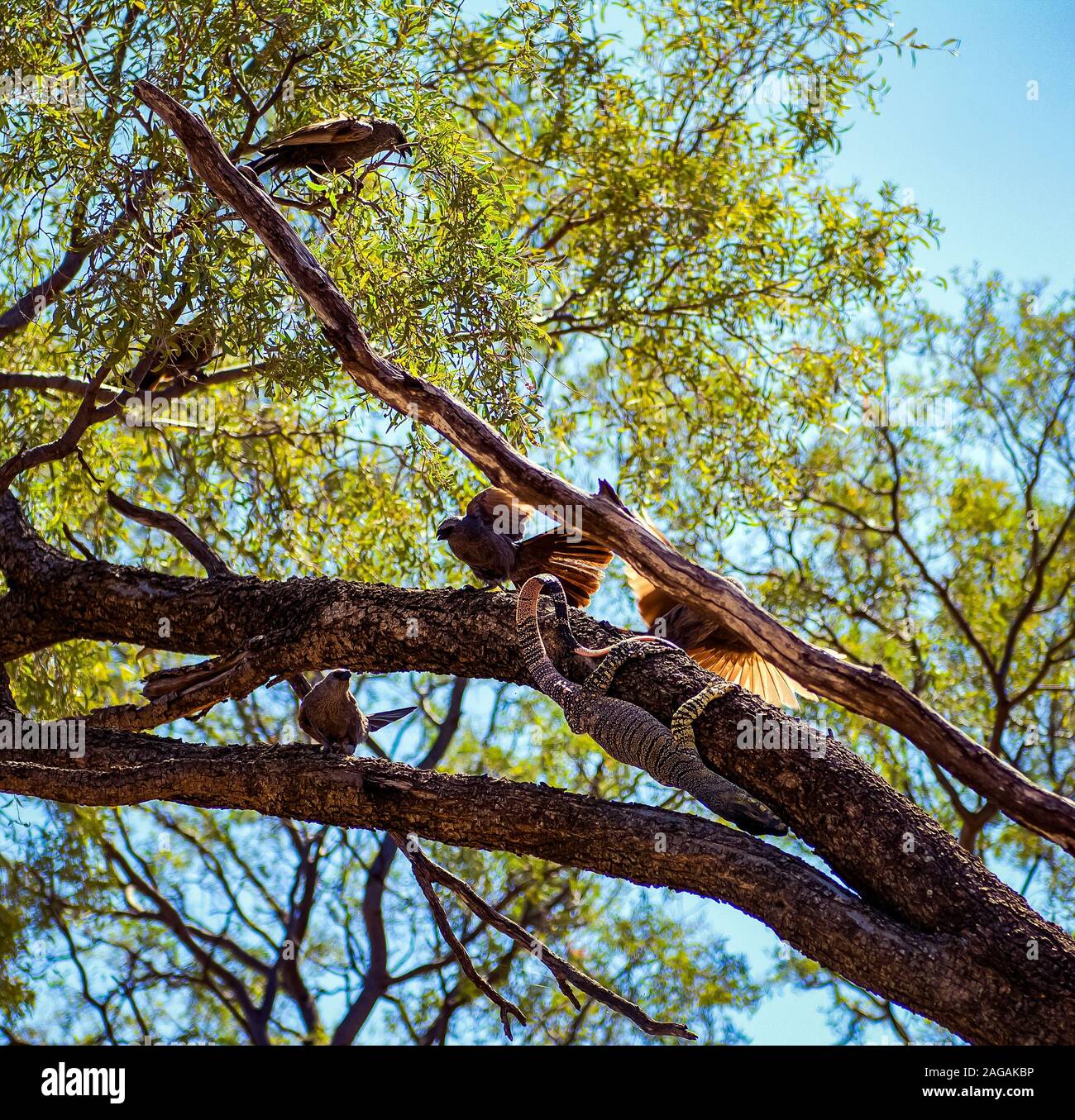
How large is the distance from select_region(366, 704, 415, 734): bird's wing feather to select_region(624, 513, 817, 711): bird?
29.7 inches

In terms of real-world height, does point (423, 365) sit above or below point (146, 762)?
above

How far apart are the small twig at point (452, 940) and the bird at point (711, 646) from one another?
2.90 ft

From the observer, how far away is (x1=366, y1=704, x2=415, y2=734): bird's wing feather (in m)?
3.33

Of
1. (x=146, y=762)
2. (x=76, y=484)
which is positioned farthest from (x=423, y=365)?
(x=76, y=484)

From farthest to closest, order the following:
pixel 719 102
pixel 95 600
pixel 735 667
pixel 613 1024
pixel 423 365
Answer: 1. pixel 613 1024
2. pixel 719 102
3. pixel 423 365
4. pixel 95 600
5. pixel 735 667

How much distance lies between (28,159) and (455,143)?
4.57 feet

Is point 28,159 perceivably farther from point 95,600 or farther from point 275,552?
point 275,552

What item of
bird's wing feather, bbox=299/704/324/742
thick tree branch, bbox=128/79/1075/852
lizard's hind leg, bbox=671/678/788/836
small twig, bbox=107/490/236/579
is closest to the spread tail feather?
lizard's hind leg, bbox=671/678/788/836

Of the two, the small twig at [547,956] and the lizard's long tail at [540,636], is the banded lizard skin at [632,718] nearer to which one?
the lizard's long tail at [540,636]

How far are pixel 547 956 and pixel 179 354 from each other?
228 cm

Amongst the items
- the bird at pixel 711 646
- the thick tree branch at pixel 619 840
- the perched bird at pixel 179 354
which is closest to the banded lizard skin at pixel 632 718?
the thick tree branch at pixel 619 840

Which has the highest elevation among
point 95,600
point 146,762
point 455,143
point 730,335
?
point 730,335

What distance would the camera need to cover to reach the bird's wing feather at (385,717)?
333 cm

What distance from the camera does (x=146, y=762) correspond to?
297 cm
